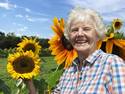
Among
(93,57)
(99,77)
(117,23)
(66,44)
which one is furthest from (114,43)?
(99,77)

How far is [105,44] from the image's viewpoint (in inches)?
140

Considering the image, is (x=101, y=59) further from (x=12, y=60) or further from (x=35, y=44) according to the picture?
(x=35, y=44)

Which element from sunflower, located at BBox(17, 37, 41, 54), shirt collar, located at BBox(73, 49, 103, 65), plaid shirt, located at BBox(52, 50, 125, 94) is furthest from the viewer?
sunflower, located at BBox(17, 37, 41, 54)

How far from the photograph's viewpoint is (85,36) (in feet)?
9.23

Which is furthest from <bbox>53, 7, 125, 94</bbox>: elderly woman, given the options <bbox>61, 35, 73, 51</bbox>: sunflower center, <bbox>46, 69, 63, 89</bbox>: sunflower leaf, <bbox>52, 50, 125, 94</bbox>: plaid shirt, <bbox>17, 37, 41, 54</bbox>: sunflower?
<bbox>17, 37, 41, 54</bbox>: sunflower

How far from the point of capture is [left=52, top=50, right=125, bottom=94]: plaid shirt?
259 cm

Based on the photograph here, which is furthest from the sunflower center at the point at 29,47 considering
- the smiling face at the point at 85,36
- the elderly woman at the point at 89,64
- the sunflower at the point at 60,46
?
the smiling face at the point at 85,36

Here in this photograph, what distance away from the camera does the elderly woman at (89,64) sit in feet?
8.54

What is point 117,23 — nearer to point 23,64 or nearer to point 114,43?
point 114,43

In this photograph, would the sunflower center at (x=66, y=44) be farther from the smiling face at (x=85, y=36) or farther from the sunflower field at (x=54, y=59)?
the smiling face at (x=85, y=36)

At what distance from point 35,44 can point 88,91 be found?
1.52 meters

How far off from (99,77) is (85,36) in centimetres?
28

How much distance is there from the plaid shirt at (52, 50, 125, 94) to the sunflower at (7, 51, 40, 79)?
41 centimetres

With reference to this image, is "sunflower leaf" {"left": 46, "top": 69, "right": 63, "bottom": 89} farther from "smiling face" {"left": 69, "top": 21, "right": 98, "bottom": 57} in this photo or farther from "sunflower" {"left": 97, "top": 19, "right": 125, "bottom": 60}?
"smiling face" {"left": 69, "top": 21, "right": 98, "bottom": 57}
